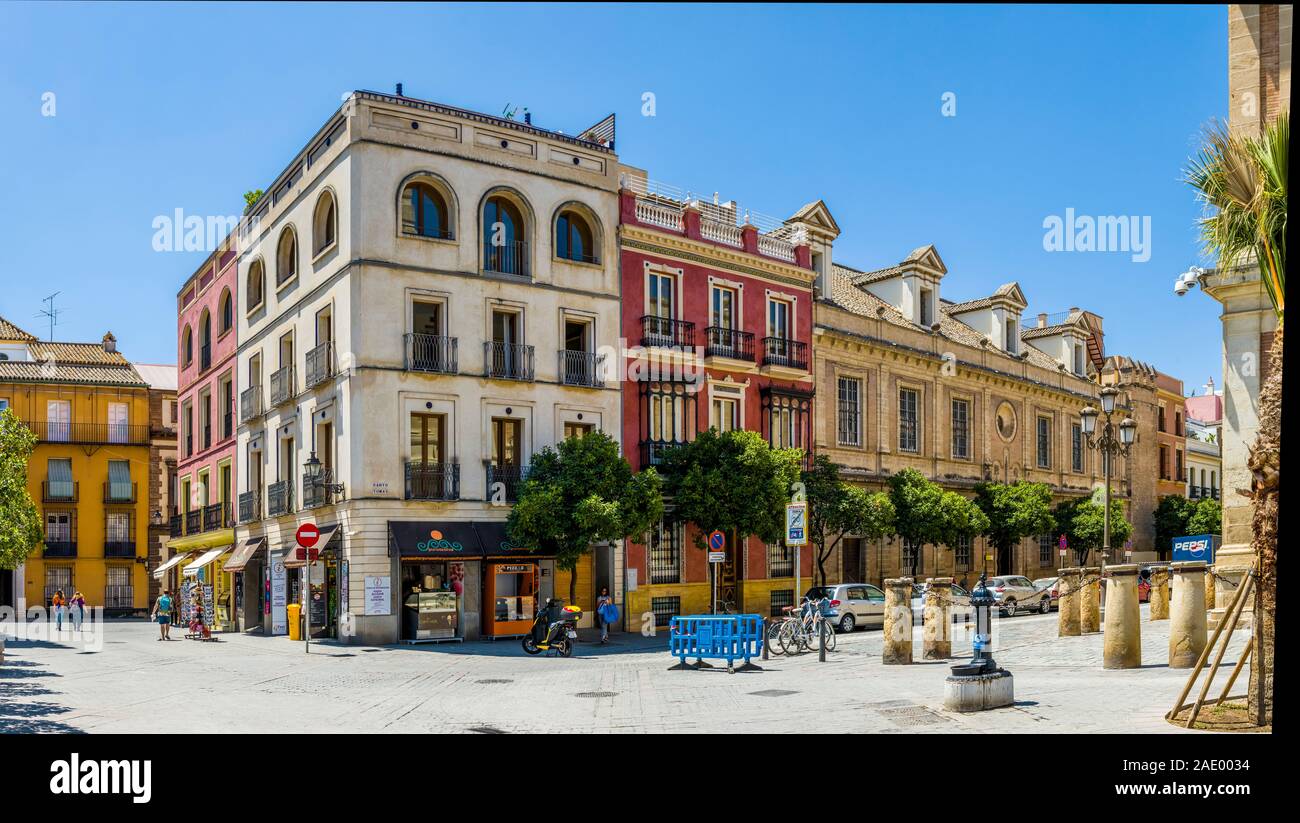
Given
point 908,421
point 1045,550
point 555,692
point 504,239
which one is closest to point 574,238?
point 504,239

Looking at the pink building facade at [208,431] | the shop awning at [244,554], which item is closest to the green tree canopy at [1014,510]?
the shop awning at [244,554]

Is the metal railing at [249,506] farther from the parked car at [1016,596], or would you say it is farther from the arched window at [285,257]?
the parked car at [1016,596]

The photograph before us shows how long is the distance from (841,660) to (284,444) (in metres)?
19.4

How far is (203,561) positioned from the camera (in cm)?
3944

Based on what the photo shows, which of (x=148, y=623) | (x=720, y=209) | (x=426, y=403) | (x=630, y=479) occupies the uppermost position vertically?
(x=720, y=209)

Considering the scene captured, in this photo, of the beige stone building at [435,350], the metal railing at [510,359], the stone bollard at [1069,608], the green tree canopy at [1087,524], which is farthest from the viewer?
the green tree canopy at [1087,524]

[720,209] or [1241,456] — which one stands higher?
[720,209]

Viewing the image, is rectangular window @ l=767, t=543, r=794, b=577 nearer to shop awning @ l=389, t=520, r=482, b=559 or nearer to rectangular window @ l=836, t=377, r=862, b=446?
rectangular window @ l=836, t=377, r=862, b=446

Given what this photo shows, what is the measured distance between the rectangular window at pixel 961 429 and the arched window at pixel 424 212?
81.8 ft

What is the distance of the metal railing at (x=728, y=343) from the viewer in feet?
116

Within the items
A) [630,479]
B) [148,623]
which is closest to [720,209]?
[630,479]

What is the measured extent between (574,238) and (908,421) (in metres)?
17.4
